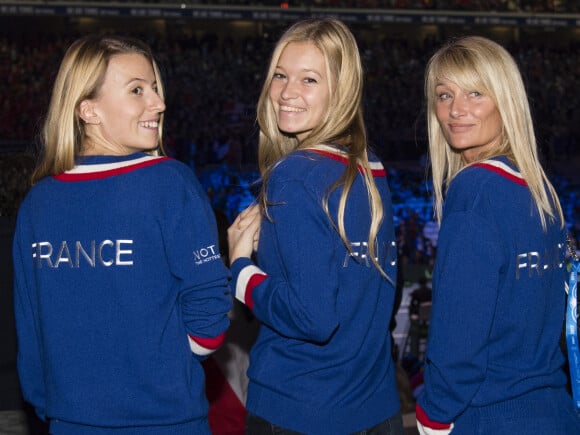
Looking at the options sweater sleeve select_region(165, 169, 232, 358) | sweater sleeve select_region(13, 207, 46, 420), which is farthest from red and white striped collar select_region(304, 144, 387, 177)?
sweater sleeve select_region(13, 207, 46, 420)

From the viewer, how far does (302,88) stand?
1640 millimetres

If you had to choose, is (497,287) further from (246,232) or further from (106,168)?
(106,168)

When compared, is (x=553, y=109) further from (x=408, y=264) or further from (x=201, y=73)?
(x=408, y=264)

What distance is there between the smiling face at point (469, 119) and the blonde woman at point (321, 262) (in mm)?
176

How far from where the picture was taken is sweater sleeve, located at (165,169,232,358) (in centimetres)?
149

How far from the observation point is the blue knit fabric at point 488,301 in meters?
1.50

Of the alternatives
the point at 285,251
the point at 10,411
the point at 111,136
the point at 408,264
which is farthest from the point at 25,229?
the point at 408,264

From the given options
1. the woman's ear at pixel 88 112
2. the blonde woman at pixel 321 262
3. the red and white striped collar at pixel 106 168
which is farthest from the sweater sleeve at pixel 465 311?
the woman's ear at pixel 88 112

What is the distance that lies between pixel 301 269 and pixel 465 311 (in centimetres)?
29

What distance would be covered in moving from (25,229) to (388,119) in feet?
69.2

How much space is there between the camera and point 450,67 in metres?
1.67

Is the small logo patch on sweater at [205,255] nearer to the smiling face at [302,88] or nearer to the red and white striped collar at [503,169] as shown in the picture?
the smiling face at [302,88]

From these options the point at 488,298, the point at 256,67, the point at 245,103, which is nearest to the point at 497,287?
the point at 488,298

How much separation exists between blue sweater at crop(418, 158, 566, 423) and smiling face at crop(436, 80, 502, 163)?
0.11 meters
